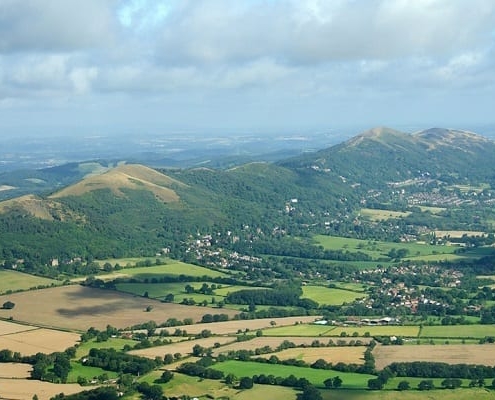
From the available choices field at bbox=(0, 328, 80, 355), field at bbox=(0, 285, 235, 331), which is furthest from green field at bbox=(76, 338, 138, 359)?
field at bbox=(0, 285, 235, 331)

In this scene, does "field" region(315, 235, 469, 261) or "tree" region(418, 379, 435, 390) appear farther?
"field" region(315, 235, 469, 261)

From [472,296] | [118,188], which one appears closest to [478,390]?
[472,296]

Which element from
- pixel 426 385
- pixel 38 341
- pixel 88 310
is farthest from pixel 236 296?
pixel 426 385

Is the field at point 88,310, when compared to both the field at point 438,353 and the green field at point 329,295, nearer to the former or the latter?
the green field at point 329,295

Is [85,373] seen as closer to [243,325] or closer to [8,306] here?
[243,325]

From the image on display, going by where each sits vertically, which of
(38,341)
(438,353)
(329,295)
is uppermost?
(38,341)

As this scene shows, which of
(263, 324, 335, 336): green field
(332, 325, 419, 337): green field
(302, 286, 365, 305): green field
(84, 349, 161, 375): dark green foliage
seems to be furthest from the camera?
(302, 286, 365, 305): green field

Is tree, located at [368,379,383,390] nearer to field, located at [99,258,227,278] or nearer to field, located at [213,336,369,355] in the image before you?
field, located at [213,336,369,355]

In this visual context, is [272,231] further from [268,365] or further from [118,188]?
[268,365]
